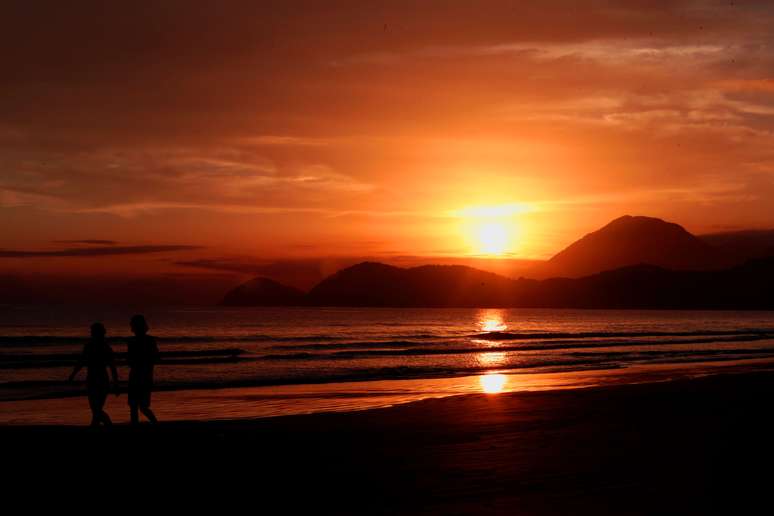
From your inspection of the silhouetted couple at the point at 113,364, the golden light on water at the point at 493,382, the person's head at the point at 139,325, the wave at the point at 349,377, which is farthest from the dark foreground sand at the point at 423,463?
the wave at the point at 349,377

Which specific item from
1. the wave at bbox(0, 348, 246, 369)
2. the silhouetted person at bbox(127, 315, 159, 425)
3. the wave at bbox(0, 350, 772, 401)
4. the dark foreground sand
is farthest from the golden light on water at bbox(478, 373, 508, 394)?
the wave at bbox(0, 348, 246, 369)

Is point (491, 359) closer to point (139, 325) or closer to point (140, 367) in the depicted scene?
point (140, 367)

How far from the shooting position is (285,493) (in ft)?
29.8

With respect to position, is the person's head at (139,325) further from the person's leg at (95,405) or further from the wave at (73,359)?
the wave at (73,359)

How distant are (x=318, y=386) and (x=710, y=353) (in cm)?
2910

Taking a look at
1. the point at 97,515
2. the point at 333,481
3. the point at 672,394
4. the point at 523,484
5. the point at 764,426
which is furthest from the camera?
the point at 672,394

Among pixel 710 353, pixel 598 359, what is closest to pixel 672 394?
pixel 598 359

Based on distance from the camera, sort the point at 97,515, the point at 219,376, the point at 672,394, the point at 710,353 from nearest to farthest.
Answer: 1. the point at 97,515
2. the point at 672,394
3. the point at 219,376
4. the point at 710,353

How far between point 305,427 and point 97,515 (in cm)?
701

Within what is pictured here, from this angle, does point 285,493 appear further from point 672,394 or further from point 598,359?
point 598,359

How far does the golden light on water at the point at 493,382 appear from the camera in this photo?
23.5 meters

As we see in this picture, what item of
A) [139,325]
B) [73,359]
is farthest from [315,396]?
[73,359]

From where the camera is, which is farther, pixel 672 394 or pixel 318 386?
pixel 318 386

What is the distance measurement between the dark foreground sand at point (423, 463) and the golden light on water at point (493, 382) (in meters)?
6.50
